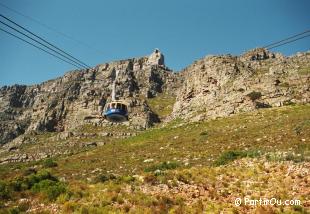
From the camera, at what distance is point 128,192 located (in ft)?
76.1

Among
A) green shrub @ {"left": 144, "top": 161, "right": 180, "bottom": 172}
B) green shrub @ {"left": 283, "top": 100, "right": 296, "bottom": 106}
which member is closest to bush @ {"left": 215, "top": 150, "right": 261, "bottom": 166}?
green shrub @ {"left": 144, "top": 161, "right": 180, "bottom": 172}

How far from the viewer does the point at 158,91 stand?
129m

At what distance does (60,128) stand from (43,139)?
1387 cm

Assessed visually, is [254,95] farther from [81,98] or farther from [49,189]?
[81,98]

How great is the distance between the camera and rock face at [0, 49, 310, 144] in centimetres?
7194

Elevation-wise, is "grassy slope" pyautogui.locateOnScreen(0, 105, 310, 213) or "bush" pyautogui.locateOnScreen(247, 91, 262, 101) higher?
"bush" pyautogui.locateOnScreen(247, 91, 262, 101)

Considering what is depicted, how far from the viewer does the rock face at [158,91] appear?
71.9 metres

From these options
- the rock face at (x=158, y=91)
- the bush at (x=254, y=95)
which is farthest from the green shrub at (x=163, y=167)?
the bush at (x=254, y=95)

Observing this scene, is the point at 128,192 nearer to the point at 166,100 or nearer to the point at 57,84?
the point at 166,100

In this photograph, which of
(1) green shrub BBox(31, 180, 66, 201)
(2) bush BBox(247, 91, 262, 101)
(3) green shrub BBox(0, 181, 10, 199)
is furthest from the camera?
(2) bush BBox(247, 91, 262, 101)

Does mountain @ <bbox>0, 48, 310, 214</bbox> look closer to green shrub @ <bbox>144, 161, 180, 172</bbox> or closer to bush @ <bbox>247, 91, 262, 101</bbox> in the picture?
green shrub @ <bbox>144, 161, 180, 172</bbox>

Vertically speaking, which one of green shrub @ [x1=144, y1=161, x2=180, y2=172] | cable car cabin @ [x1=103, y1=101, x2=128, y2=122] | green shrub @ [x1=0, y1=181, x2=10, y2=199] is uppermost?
cable car cabin @ [x1=103, y1=101, x2=128, y2=122]

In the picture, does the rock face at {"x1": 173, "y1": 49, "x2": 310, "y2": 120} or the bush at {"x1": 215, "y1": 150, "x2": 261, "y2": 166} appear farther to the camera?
the rock face at {"x1": 173, "y1": 49, "x2": 310, "y2": 120}

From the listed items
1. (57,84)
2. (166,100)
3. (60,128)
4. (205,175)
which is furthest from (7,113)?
(205,175)
